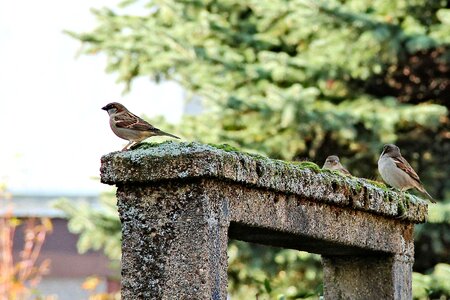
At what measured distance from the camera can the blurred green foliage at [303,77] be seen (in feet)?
33.4

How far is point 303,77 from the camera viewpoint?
35.1 ft

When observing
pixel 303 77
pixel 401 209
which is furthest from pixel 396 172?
pixel 303 77

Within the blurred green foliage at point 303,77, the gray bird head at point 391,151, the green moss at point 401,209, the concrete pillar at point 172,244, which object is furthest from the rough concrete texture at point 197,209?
the blurred green foliage at point 303,77

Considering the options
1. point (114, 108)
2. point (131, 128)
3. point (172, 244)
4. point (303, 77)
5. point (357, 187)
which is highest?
point (303, 77)

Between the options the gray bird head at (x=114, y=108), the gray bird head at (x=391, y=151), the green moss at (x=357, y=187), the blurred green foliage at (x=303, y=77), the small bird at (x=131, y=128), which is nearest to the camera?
the green moss at (x=357, y=187)

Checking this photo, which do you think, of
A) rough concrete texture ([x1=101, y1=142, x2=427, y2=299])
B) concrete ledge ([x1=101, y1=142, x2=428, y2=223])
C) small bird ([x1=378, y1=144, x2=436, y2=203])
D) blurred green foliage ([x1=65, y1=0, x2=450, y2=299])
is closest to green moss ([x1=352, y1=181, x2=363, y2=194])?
concrete ledge ([x1=101, y1=142, x2=428, y2=223])

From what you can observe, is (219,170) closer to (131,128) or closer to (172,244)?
(172,244)

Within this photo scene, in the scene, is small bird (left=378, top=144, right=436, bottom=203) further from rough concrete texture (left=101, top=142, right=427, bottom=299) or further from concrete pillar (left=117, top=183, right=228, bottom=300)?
concrete pillar (left=117, top=183, right=228, bottom=300)

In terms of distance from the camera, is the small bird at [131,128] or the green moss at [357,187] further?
the small bird at [131,128]

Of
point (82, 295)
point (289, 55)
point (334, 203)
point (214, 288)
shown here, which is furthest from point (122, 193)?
point (82, 295)

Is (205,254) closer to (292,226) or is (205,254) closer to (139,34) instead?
(292,226)

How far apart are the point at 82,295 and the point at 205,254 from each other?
1130 centimetres

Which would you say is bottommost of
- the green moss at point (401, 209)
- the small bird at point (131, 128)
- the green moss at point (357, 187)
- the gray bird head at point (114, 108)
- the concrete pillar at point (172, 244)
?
the concrete pillar at point (172, 244)

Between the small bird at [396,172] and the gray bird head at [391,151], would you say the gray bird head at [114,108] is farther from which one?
the gray bird head at [391,151]
